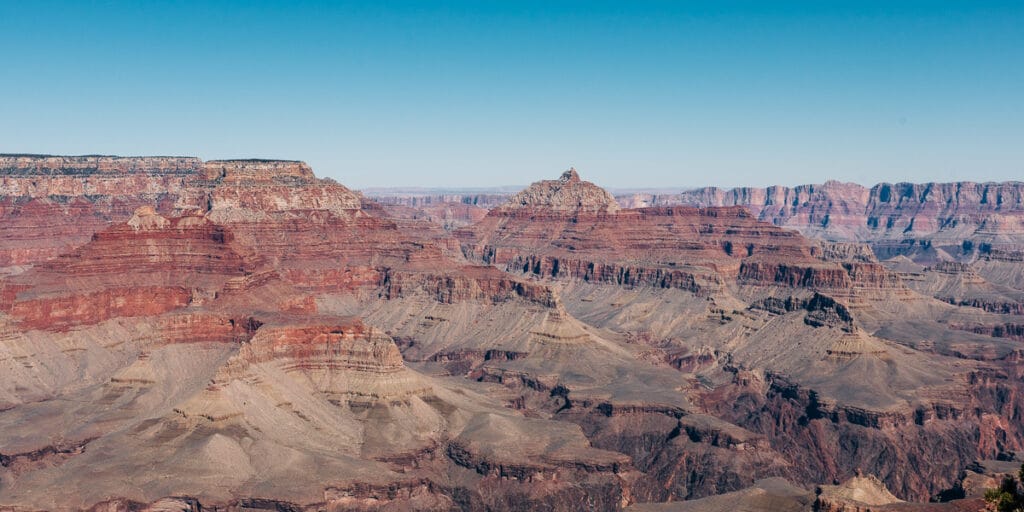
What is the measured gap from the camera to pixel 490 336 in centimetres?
19638

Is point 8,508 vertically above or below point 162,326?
below

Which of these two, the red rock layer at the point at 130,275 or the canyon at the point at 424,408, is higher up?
the red rock layer at the point at 130,275

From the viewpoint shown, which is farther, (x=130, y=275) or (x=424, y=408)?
(x=130, y=275)

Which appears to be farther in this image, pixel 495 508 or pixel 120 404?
pixel 120 404

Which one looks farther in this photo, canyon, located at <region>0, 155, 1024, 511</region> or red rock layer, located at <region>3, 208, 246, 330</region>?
red rock layer, located at <region>3, 208, 246, 330</region>

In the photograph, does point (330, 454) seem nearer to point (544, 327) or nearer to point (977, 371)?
point (544, 327)

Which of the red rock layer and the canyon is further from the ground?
the red rock layer

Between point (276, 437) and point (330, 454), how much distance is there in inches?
257

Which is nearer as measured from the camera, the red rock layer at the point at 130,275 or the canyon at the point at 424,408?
the canyon at the point at 424,408

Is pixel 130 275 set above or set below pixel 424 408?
above

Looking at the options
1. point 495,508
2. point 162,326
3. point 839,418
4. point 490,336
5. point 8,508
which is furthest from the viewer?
point 490,336

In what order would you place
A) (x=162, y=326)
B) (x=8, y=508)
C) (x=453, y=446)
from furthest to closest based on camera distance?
(x=162, y=326), (x=453, y=446), (x=8, y=508)

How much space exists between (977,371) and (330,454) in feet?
380

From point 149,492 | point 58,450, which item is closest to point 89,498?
point 149,492
